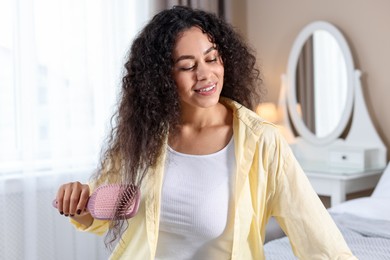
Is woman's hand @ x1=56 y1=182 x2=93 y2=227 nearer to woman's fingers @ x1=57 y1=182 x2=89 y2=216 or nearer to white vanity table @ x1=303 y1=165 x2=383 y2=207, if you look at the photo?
woman's fingers @ x1=57 y1=182 x2=89 y2=216

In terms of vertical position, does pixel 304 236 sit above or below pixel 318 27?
below

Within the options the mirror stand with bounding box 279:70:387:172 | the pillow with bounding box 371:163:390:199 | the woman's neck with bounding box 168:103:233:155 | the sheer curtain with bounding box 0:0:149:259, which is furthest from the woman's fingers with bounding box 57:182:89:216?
the mirror stand with bounding box 279:70:387:172

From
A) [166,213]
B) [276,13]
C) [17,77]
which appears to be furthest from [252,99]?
[276,13]

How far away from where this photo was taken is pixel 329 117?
356 cm

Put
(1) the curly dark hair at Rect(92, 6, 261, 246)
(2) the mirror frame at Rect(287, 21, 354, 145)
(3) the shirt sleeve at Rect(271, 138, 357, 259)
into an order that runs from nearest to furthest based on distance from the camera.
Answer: (3) the shirt sleeve at Rect(271, 138, 357, 259) → (1) the curly dark hair at Rect(92, 6, 261, 246) → (2) the mirror frame at Rect(287, 21, 354, 145)

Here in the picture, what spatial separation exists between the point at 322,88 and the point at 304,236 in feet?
8.40

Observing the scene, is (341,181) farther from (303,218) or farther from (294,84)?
(303,218)

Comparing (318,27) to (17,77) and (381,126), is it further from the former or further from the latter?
(17,77)

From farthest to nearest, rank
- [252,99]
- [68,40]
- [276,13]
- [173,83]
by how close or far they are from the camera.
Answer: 1. [276,13]
2. [68,40]
3. [252,99]
4. [173,83]

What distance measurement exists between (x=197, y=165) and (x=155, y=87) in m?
0.19

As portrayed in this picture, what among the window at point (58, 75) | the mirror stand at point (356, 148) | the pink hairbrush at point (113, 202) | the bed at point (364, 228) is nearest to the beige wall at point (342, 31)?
the mirror stand at point (356, 148)

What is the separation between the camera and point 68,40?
3.07 meters

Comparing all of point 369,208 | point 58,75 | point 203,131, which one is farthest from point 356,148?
point 203,131

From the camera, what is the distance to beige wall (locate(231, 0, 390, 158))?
3369mm
